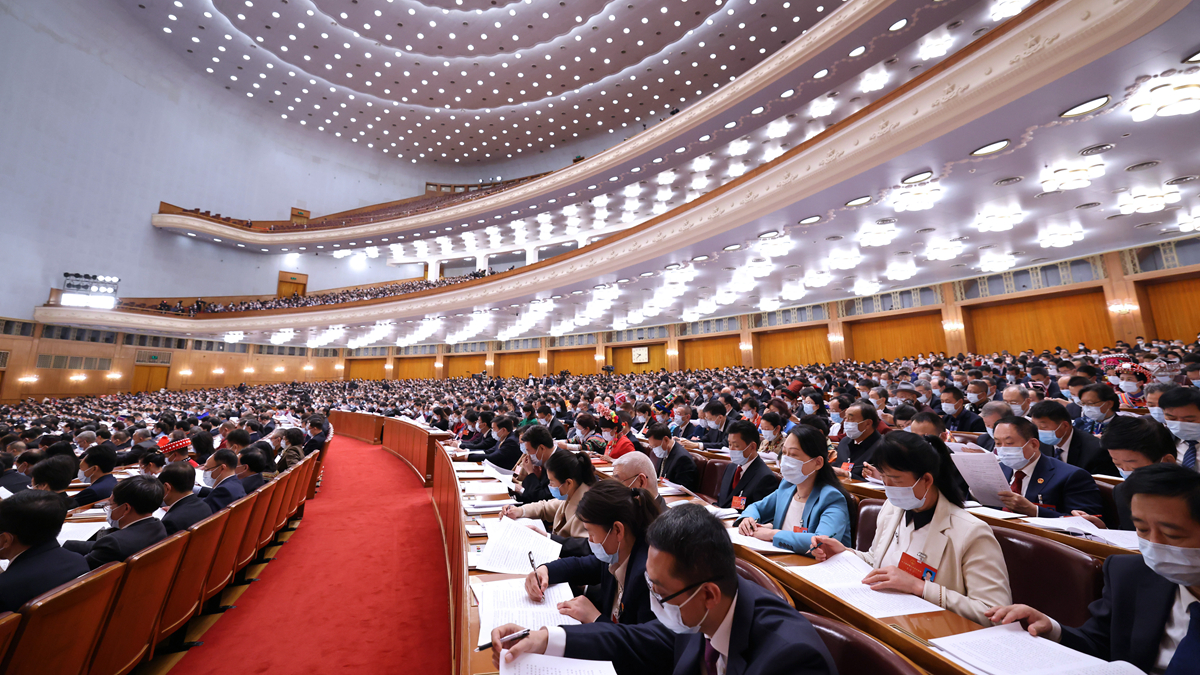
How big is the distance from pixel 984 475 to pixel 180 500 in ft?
16.8

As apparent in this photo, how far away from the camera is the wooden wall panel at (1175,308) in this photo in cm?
1180

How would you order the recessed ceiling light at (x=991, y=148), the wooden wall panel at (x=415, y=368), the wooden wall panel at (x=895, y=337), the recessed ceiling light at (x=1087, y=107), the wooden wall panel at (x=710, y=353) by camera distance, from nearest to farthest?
1. the recessed ceiling light at (x=1087, y=107)
2. the recessed ceiling light at (x=991, y=148)
3. the wooden wall panel at (x=895, y=337)
4. the wooden wall panel at (x=710, y=353)
5. the wooden wall panel at (x=415, y=368)

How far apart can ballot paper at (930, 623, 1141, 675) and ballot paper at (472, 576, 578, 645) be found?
3.46ft

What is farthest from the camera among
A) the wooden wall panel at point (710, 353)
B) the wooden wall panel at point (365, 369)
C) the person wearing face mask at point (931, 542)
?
the wooden wall panel at point (365, 369)

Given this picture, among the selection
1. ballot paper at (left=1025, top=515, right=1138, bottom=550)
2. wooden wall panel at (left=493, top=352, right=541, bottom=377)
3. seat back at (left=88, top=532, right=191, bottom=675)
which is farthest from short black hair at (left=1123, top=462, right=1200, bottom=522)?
wooden wall panel at (left=493, top=352, right=541, bottom=377)

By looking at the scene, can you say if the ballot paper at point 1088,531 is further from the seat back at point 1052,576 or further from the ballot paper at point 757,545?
the ballot paper at point 757,545

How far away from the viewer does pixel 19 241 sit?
1966 cm

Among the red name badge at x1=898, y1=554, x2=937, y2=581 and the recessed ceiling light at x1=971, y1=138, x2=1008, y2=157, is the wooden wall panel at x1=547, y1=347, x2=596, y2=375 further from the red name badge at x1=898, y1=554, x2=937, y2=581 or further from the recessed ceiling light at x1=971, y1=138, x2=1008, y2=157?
the red name badge at x1=898, y1=554, x2=937, y2=581

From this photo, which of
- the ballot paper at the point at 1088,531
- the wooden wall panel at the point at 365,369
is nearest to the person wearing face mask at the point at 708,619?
the ballot paper at the point at 1088,531

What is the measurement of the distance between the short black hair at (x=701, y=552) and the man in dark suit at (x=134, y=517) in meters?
3.12

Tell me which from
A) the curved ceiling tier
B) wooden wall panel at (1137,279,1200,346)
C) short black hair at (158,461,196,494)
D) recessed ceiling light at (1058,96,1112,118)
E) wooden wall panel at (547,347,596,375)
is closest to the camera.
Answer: short black hair at (158,461,196,494)

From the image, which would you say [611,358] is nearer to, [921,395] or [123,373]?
[921,395]

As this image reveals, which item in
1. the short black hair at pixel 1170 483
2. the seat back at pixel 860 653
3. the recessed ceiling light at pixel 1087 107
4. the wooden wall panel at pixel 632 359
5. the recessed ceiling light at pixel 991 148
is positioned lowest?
the seat back at pixel 860 653

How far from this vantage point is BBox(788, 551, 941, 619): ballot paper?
60.4 inches
